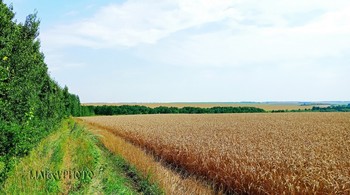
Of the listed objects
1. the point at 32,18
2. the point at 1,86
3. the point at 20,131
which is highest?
the point at 32,18

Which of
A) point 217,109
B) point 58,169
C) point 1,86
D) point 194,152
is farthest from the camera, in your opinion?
point 217,109

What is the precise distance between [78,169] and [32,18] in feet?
34.9

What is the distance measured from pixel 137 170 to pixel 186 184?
279 centimetres

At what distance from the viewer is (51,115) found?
22.1 metres

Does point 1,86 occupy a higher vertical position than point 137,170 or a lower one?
higher

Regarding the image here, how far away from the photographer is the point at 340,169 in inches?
375

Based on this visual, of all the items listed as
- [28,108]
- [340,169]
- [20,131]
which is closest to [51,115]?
[28,108]

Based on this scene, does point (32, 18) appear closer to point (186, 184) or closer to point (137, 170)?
point (137, 170)

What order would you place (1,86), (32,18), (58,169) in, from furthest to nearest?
(32,18) < (58,169) < (1,86)

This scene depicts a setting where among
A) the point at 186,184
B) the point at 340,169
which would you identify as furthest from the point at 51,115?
the point at 340,169

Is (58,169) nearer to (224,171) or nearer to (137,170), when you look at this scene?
(137,170)

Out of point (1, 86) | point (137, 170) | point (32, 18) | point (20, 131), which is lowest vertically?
point (137, 170)

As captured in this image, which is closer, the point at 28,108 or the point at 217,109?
the point at 28,108

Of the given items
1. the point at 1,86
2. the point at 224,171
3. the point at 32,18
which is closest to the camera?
the point at 1,86
